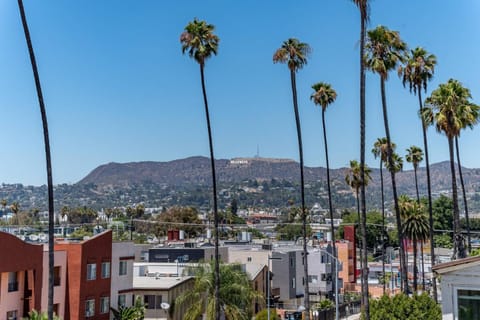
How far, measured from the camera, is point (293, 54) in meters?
52.3

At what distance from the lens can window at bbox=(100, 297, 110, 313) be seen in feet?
153

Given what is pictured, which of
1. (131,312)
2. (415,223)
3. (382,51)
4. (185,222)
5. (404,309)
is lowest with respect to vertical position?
(131,312)


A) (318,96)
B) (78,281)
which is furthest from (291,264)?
(78,281)

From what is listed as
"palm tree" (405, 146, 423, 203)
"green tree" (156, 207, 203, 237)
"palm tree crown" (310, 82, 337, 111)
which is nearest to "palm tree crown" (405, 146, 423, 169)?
"palm tree" (405, 146, 423, 203)

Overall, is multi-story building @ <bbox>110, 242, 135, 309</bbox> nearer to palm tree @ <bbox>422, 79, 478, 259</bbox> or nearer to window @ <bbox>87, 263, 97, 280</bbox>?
window @ <bbox>87, 263, 97, 280</bbox>

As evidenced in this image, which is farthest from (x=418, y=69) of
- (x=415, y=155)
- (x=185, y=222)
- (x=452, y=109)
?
(x=185, y=222)

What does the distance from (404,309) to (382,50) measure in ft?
56.7

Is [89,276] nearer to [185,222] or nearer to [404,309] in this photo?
[404,309]

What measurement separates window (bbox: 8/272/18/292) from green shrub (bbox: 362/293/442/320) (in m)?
23.1

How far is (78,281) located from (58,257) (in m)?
2.41

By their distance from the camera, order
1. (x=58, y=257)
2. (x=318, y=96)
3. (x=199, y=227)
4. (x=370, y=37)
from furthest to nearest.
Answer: (x=199, y=227)
(x=318, y=96)
(x=58, y=257)
(x=370, y=37)

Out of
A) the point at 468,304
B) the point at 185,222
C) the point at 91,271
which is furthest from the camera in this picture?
the point at 185,222

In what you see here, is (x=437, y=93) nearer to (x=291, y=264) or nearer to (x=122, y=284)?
(x=122, y=284)

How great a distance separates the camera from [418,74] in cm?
5016
